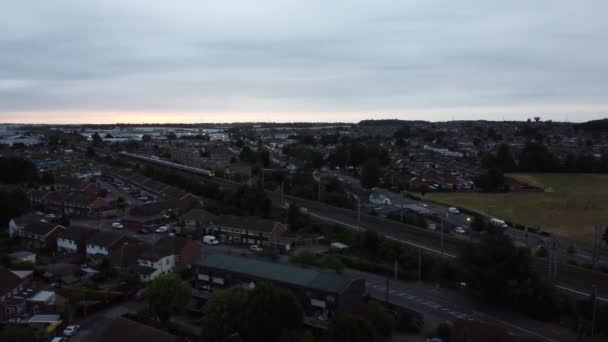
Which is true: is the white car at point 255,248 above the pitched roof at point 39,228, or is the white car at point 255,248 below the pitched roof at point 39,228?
below

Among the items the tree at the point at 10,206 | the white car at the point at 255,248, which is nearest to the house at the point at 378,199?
the white car at the point at 255,248

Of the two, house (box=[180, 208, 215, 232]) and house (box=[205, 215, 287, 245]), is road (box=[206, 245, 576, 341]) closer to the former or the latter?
house (box=[205, 215, 287, 245])

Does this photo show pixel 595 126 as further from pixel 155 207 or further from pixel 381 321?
pixel 381 321

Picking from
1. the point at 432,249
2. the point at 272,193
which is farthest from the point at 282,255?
the point at 272,193

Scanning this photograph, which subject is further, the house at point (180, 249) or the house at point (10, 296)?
the house at point (180, 249)

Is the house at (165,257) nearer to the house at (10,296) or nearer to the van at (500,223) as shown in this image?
the house at (10,296)

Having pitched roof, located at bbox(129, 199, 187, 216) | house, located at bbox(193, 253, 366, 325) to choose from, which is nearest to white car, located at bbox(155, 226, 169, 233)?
pitched roof, located at bbox(129, 199, 187, 216)

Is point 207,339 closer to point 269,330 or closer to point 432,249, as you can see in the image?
point 269,330
